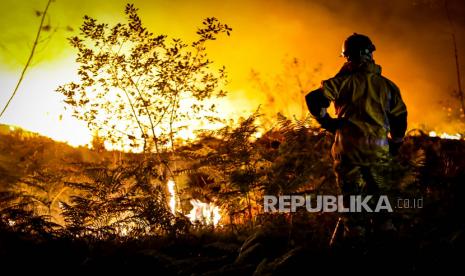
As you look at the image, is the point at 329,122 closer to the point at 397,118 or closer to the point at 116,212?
the point at 397,118

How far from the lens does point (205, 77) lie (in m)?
10.0

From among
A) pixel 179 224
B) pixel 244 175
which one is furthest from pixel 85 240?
pixel 244 175

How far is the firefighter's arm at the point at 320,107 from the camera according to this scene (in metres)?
4.45

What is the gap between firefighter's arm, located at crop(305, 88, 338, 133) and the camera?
445 cm

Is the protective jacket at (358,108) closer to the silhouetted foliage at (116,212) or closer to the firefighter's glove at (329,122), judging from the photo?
the firefighter's glove at (329,122)

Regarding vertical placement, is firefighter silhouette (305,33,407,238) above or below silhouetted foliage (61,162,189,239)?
above

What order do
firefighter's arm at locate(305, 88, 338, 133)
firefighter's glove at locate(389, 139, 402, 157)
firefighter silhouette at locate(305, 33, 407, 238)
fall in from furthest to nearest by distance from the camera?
firefighter's glove at locate(389, 139, 402, 157) < firefighter's arm at locate(305, 88, 338, 133) < firefighter silhouette at locate(305, 33, 407, 238)

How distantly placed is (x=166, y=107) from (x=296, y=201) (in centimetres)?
607

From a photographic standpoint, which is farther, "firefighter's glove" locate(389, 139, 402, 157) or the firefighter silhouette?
"firefighter's glove" locate(389, 139, 402, 157)

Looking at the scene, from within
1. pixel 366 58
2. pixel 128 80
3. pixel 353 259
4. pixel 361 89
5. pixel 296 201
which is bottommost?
pixel 353 259

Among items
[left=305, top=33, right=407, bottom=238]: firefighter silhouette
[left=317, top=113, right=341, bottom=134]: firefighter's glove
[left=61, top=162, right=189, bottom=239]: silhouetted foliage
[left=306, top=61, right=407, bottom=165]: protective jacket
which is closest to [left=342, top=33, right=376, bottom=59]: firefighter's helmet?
[left=305, top=33, right=407, bottom=238]: firefighter silhouette

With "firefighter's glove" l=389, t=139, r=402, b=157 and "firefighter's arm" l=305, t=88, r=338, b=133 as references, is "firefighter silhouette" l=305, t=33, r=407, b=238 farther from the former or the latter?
"firefighter's glove" l=389, t=139, r=402, b=157

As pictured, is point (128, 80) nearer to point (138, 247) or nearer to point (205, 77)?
point (205, 77)

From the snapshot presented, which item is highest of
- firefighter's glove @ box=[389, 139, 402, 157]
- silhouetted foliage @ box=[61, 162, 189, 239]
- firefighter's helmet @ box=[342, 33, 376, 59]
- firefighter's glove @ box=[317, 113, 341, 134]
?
firefighter's helmet @ box=[342, 33, 376, 59]
